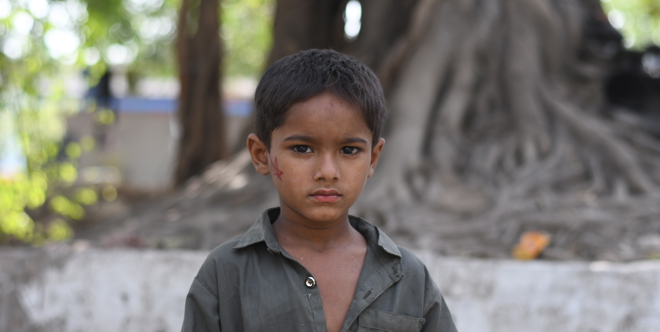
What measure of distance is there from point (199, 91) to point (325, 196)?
5575 millimetres

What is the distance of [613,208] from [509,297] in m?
1.56

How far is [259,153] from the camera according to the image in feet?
5.89

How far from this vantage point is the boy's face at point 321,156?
1603mm

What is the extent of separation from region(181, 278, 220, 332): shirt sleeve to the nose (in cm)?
40

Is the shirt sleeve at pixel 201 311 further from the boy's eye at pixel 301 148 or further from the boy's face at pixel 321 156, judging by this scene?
the boy's eye at pixel 301 148

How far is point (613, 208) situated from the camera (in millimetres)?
4418

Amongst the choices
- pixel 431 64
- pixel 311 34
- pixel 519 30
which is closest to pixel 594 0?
pixel 519 30

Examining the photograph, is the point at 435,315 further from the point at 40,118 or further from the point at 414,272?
the point at 40,118

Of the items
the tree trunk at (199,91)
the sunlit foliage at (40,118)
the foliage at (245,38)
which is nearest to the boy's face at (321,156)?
the sunlit foliage at (40,118)

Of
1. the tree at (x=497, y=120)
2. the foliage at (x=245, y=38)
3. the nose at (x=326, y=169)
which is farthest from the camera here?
the foliage at (x=245, y=38)

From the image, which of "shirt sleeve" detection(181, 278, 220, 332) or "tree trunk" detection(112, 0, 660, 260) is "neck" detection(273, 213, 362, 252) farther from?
"tree trunk" detection(112, 0, 660, 260)

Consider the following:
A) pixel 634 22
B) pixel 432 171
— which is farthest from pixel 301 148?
pixel 634 22

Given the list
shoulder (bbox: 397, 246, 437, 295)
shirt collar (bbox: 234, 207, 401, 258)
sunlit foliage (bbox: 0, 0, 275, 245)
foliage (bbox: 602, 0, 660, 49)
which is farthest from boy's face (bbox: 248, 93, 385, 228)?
foliage (bbox: 602, 0, 660, 49)

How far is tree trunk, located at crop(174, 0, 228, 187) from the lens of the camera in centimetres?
676
